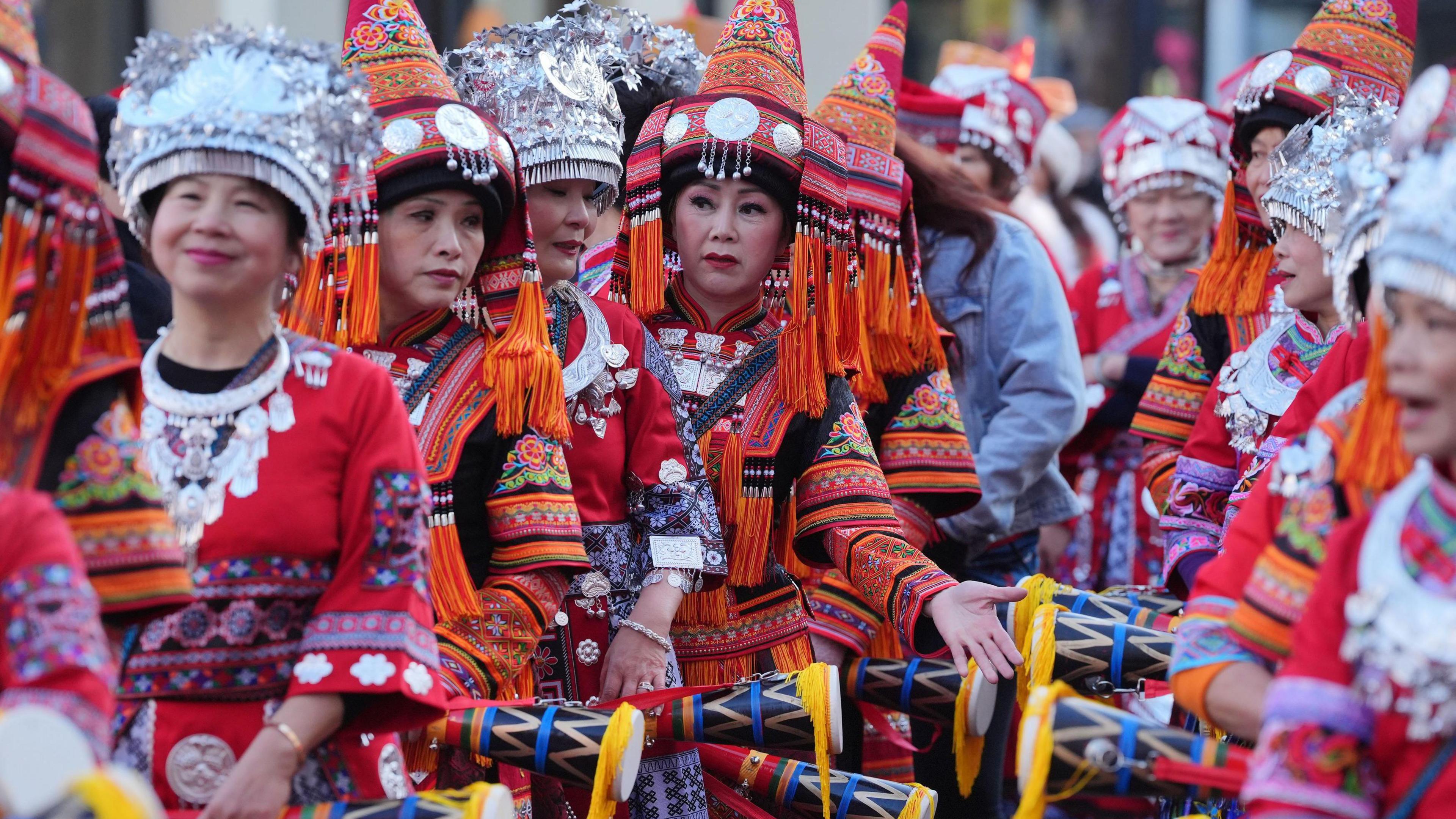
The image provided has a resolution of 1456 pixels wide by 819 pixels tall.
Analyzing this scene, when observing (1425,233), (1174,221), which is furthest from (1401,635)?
(1174,221)

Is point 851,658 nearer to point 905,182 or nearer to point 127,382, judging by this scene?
point 905,182

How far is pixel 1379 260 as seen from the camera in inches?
81.8

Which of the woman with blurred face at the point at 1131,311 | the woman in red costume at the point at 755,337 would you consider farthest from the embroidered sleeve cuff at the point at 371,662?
the woman with blurred face at the point at 1131,311

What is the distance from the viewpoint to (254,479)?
95.7 inches

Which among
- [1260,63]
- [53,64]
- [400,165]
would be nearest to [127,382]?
[400,165]

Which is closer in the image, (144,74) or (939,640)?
(144,74)

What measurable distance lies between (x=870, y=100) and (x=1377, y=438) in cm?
241

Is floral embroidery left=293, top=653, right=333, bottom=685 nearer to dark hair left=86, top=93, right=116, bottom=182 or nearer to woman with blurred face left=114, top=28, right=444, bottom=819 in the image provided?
woman with blurred face left=114, top=28, right=444, bottom=819

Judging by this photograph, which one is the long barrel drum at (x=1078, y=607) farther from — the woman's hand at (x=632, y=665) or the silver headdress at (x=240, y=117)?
the silver headdress at (x=240, y=117)

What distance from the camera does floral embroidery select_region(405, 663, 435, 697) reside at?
8.00 ft

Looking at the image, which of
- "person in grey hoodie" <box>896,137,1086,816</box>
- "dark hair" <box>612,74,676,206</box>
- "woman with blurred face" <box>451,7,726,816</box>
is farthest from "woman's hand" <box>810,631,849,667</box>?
"dark hair" <box>612,74,676,206</box>

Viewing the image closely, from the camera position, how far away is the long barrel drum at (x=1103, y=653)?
3.41 metres

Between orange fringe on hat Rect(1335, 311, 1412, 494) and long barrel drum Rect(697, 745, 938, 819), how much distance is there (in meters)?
1.45

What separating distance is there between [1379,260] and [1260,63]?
2249 millimetres
